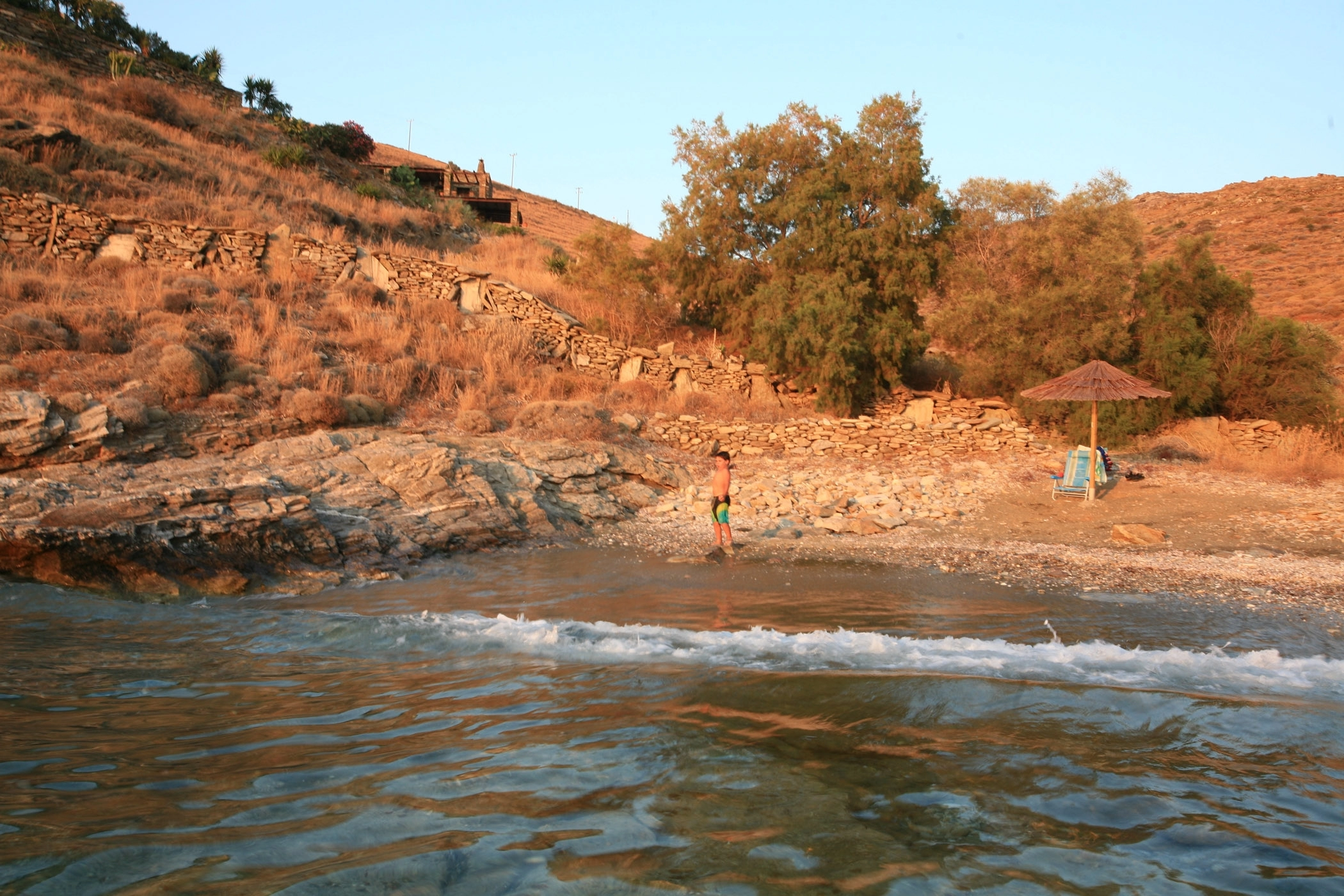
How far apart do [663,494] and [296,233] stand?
1344cm

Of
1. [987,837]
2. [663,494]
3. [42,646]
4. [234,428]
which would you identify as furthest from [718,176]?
[987,837]

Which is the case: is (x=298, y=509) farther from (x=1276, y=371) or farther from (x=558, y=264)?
(x=1276, y=371)

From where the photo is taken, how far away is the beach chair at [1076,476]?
13906 mm

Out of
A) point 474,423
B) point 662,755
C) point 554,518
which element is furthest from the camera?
point 474,423

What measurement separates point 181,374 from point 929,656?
12.5 m

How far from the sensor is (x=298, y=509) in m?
9.99

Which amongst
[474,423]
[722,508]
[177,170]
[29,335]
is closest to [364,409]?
[474,423]

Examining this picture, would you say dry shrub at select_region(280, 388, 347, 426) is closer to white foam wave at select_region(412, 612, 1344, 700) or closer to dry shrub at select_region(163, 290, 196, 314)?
dry shrub at select_region(163, 290, 196, 314)

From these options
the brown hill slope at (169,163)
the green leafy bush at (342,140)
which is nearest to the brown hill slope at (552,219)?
the green leafy bush at (342,140)

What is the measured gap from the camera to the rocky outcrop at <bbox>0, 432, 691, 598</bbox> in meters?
8.33

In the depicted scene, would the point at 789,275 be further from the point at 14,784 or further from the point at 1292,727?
the point at 14,784

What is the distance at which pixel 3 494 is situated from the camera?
28.7ft

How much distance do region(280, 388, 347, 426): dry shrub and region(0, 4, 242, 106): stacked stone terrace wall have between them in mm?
22323

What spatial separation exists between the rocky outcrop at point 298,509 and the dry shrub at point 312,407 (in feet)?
2.60
